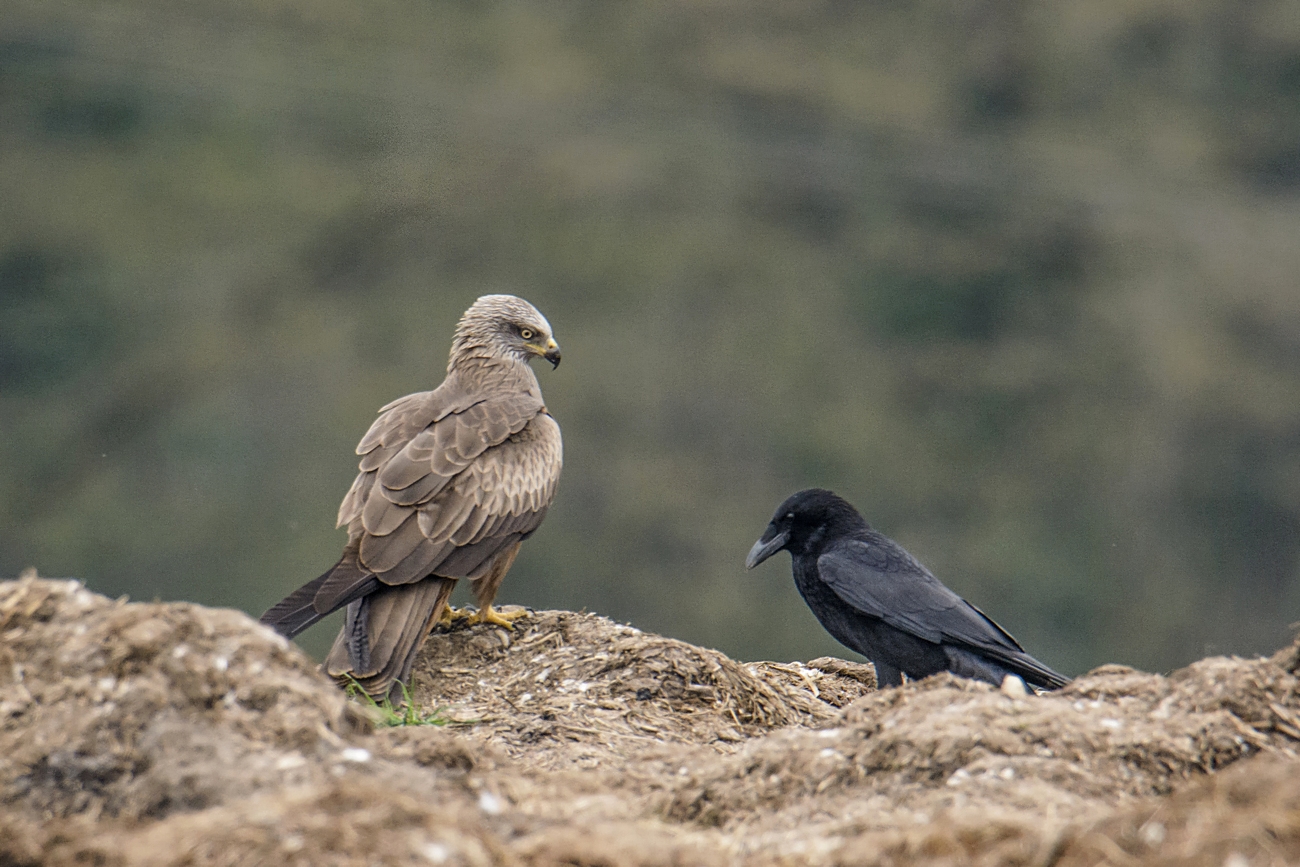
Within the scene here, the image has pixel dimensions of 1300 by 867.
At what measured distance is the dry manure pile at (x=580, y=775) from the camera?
3.17m

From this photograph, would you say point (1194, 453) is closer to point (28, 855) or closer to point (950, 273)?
point (950, 273)

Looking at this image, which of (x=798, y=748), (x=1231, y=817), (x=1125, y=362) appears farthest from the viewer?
(x=1125, y=362)

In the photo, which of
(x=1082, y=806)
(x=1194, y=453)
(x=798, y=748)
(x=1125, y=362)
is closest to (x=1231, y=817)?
(x=1082, y=806)

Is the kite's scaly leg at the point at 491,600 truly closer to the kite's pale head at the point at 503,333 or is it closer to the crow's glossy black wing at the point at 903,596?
the crow's glossy black wing at the point at 903,596

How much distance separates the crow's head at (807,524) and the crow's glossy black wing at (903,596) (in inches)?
8.5

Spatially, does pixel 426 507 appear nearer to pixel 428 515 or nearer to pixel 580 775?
pixel 428 515

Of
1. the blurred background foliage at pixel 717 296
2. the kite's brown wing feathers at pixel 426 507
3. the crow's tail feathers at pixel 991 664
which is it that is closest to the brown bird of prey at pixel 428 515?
the kite's brown wing feathers at pixel 426 507

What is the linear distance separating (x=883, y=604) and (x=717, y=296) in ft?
133

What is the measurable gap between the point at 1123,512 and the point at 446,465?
127ft

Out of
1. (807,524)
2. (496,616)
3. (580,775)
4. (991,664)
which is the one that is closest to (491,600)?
(496,616)

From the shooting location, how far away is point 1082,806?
377 cm

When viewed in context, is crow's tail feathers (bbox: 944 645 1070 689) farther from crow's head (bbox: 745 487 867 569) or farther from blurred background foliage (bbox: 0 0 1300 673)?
blurred background foliage (bbox: 0 0 1300 673)

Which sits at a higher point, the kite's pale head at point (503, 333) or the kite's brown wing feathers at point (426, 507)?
the kite's pale head at point (503, 333)

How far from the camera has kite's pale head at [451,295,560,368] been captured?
28.3ft
